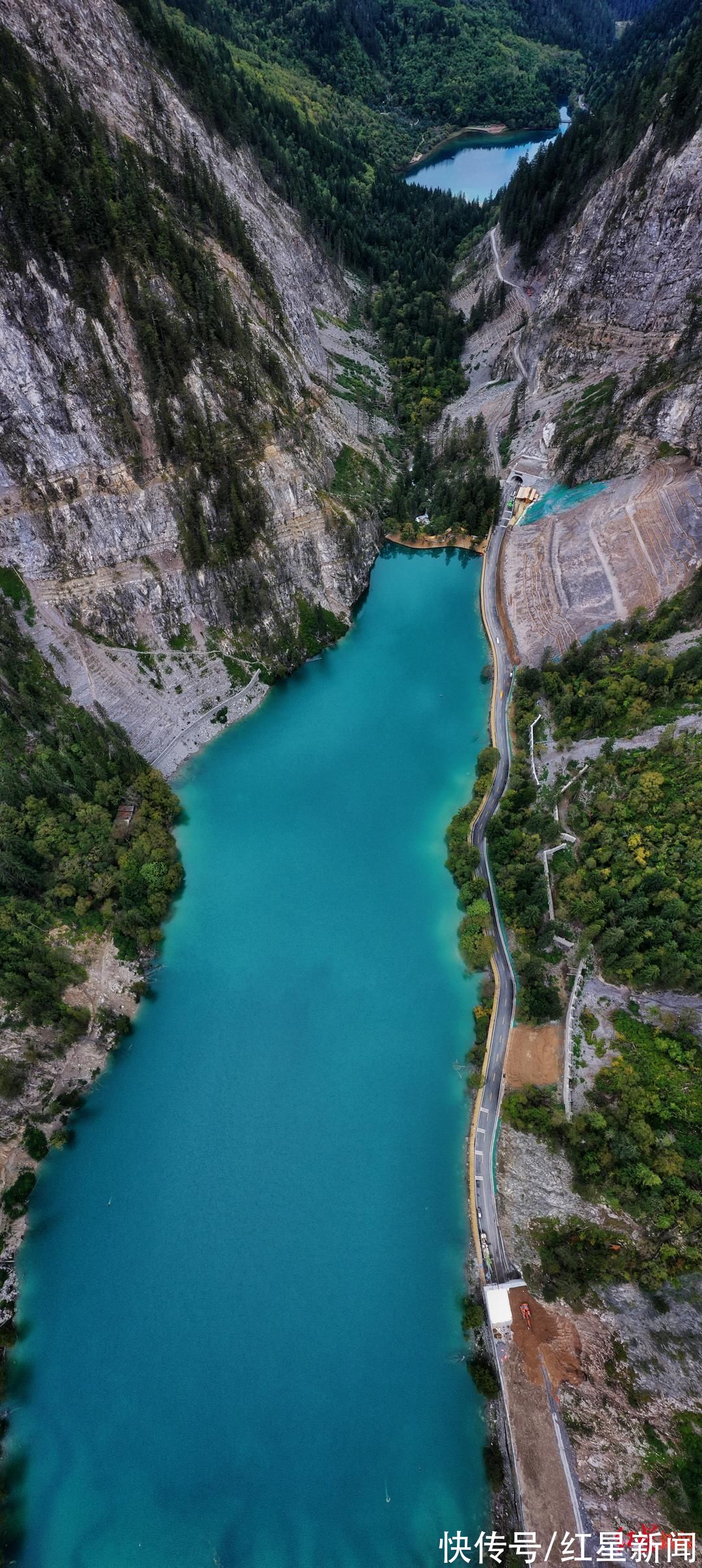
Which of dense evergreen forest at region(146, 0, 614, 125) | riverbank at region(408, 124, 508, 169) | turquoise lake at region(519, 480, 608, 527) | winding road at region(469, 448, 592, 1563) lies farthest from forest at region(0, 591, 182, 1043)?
dense evergreen forest at region(146, 0, 614, 125)

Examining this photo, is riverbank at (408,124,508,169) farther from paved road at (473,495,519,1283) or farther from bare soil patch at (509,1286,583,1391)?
bare soil patch at (509,1286,583,1391)

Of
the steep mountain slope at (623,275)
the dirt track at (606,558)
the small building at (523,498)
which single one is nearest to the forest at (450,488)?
the small building at (523,498)

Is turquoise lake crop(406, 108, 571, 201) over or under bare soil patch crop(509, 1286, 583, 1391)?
over

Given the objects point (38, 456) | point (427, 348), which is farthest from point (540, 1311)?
point (427, 348)

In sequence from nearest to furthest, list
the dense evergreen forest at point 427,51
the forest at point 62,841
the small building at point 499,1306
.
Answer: the small building at point 499,1306
the forest at point 62,841
the dense evergreen forest at point 427,51

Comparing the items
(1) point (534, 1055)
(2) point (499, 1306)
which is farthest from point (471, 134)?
(2) point (499, 1306)

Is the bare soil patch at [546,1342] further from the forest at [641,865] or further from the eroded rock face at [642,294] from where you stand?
the eroded rock face at [642,294]

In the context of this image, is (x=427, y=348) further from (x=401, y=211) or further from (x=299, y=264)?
(x=401, y=211)
